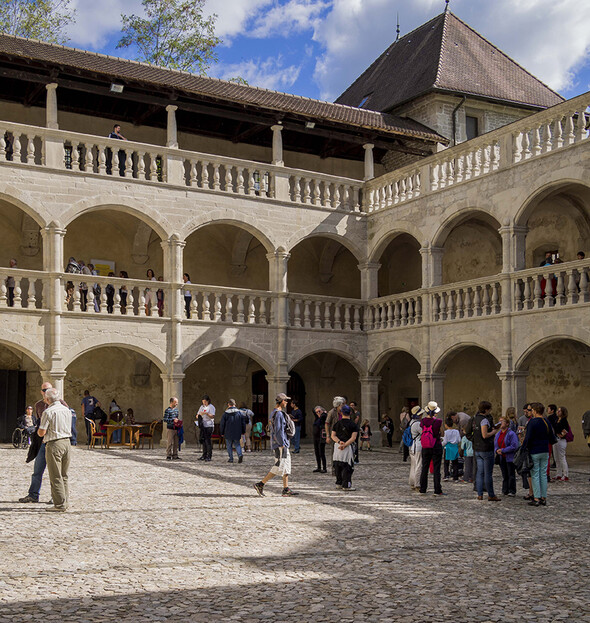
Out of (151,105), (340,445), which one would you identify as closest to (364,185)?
(151,105)

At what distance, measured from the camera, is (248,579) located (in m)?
6.62

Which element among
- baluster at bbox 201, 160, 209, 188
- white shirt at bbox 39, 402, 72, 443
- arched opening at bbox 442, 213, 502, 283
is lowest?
white shirt at bbox 39, 402, 72, 443

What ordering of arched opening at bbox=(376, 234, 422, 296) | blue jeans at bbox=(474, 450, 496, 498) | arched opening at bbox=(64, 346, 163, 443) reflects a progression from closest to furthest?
blue jeans at bbox=(474, 450, 496, 498)
arched opening at bbox=(64, 346, 163, 443)
arched opening at bbox=(376, 234, 422, 296)

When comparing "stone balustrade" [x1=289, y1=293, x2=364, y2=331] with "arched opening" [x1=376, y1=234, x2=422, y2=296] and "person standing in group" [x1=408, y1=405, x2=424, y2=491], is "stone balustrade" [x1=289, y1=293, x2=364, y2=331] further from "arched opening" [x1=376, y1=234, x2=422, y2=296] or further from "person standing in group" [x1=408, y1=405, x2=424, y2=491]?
"person standing in group" [x1=408, y1=405, x2=424, y2=491]

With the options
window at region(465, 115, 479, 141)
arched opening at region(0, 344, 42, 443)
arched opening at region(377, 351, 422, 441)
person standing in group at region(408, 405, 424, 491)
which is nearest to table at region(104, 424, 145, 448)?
arched opening at region(0, 344, 42, 443)

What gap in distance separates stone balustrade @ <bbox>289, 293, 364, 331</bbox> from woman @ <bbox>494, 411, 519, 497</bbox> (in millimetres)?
10649

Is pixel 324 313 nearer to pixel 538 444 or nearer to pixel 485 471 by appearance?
pixel 485 471

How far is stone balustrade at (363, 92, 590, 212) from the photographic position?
17.6 metres

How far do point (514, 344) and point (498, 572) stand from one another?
12.2 metres

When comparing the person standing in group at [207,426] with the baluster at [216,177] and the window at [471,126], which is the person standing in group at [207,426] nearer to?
the baluster at [216,177]

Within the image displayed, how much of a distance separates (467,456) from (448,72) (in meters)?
16.1

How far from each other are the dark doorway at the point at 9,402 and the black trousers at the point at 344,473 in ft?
39.9

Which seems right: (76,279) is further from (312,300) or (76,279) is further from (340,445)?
(340,445)

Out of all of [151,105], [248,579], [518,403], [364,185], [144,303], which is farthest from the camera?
[364,185]
